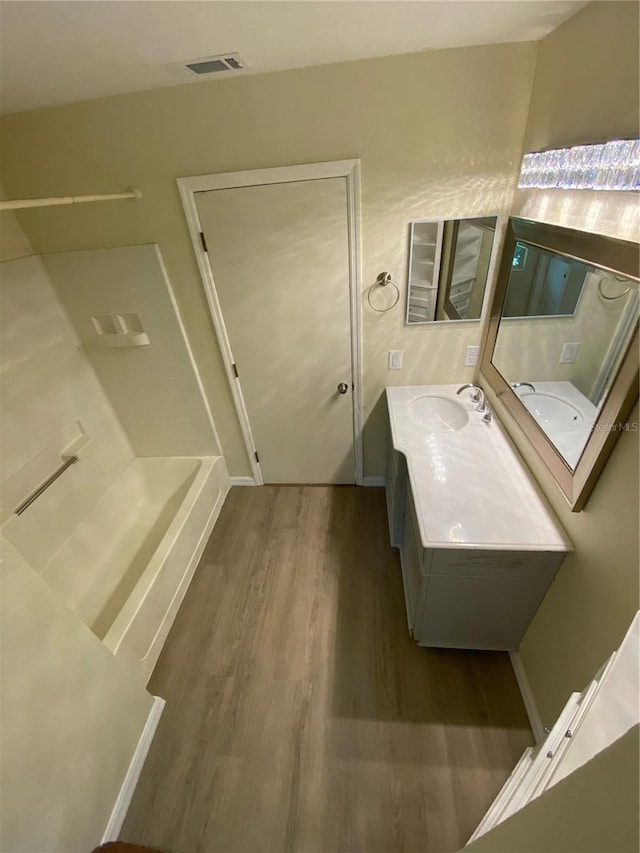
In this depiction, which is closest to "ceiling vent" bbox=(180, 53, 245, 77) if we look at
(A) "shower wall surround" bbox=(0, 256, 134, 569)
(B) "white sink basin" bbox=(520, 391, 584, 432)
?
(A) "shower wall surround" bbox=(0, 256, 134, 569)

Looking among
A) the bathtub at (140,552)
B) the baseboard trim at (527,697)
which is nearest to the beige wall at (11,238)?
the bathtub at (140,552)

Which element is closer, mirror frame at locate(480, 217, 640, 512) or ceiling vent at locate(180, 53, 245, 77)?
mirror frame at locate(480, 217, 640, 512)

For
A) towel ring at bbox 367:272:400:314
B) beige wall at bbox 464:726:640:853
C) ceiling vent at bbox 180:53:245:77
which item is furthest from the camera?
towel ring at bbox 367:272:400:314

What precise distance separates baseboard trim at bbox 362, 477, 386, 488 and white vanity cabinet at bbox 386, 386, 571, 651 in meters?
0.79

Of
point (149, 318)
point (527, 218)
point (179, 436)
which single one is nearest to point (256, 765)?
point (179, 436)

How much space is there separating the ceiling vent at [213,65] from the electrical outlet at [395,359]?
132 cm

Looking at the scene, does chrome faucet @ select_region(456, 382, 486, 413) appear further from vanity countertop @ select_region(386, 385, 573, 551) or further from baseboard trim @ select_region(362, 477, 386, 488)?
baseboard trim @ select_region(362, 477, 386, 488)

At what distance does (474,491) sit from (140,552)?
1.92 meters

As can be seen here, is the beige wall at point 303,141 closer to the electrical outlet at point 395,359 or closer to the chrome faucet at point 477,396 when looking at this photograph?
the electrical outlet at point 395,359

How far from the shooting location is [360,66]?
4.39 feet

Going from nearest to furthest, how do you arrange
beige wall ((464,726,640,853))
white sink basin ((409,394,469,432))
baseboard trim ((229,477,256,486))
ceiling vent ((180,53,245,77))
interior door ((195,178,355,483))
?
beige wall ((464,726,640,853)), ceiling vent ((180,53,245,77)), interior door ((195,178,355,483)), white sink basin ((409,394,469,432)), baseboard trim ((229,477,256,486))

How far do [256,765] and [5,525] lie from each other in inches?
57.9

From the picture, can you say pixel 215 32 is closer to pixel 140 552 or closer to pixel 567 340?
pixel 567 340

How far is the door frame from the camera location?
1.52 m
